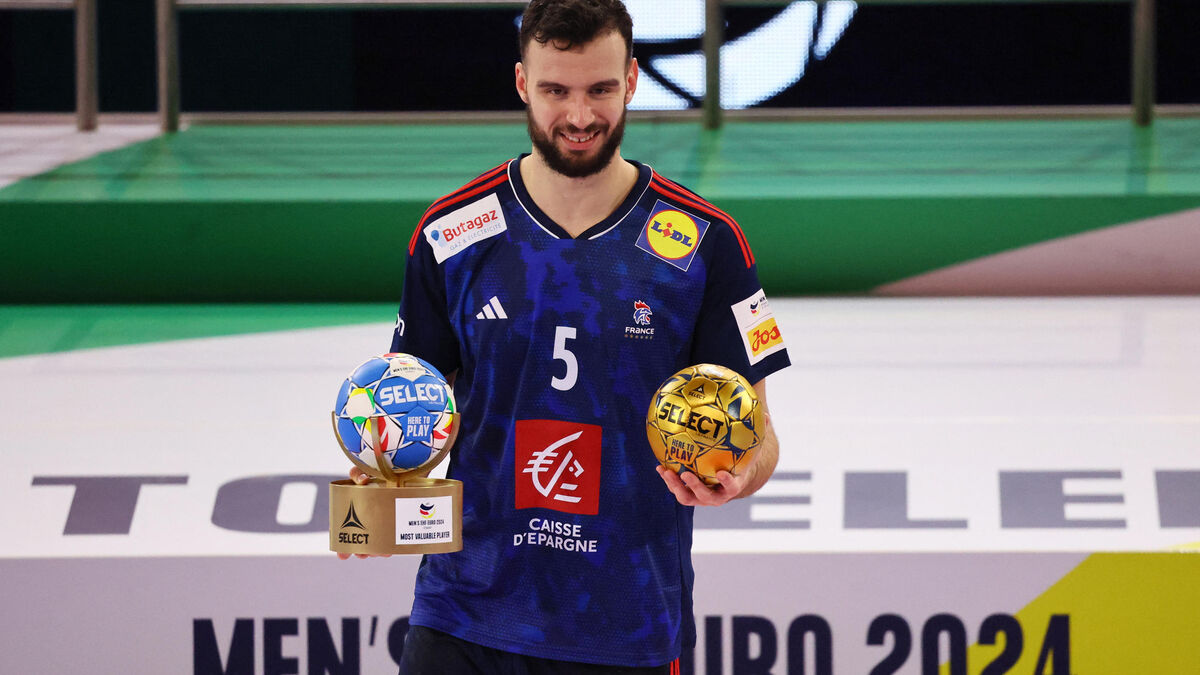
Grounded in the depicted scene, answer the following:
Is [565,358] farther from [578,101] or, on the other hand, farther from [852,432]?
[852,432]

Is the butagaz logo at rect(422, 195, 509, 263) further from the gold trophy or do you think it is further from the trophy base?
the trophy base

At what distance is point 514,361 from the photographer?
2021 millimetres

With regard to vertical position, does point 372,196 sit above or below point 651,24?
below

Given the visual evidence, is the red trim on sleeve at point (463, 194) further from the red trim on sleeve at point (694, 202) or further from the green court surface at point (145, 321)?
the green court surface at point (145, 321)

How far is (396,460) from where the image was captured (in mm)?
1936

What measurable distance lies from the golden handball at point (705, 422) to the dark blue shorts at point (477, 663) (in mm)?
357

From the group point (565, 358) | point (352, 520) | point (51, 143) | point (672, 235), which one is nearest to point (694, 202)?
point (672, 235)

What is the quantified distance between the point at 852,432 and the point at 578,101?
1.72 meters

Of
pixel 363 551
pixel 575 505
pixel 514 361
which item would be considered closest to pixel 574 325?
pixel 514 361

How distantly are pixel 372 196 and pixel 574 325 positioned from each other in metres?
2.59

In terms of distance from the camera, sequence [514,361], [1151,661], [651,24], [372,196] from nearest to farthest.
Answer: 1. [514,361]
2. [1151,661]
3. [372,196]
4. [651,24]

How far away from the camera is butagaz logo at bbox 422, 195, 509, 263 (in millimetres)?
→ 2061

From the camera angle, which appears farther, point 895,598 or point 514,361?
point 895,598

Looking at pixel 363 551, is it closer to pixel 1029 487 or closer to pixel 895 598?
pixel 895 598
